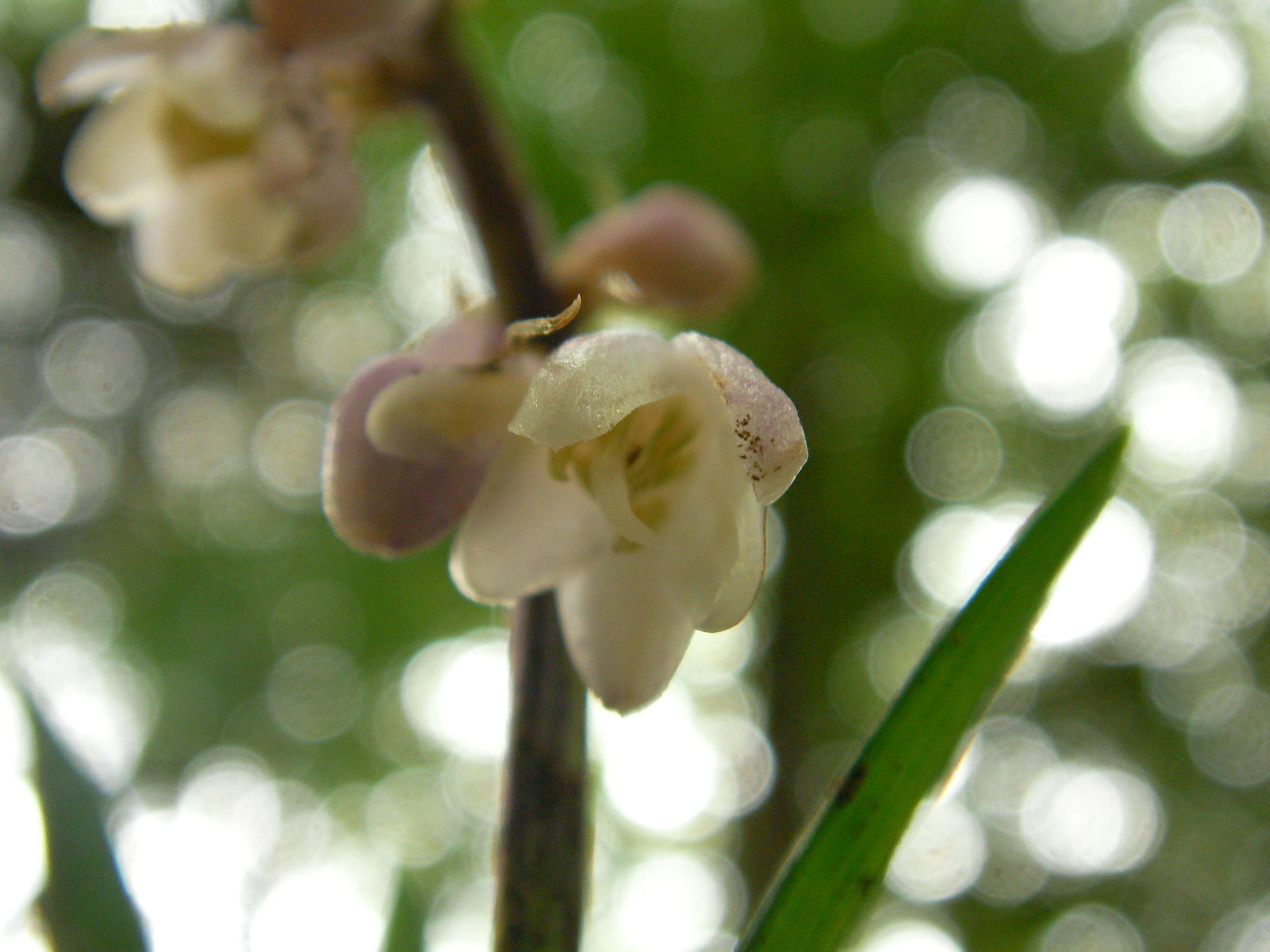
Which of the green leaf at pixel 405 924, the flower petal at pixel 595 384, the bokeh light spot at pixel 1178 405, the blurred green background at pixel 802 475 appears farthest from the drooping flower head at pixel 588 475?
the bokeh light spot at pixel 1178 405

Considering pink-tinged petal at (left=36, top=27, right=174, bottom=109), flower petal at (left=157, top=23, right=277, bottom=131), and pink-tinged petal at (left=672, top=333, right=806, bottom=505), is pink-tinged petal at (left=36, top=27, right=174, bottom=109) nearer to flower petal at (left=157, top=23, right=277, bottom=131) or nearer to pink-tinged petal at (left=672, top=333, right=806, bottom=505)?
flower petal at (left=157, top=23, right=277, bottom=131)

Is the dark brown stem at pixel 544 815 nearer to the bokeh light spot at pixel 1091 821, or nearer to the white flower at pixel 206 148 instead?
the white flower at pixel 206 148

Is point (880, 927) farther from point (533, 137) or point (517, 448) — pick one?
point (517, 448)

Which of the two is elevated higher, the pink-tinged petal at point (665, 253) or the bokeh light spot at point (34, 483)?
the pink-tinged petal at point (665, 253)

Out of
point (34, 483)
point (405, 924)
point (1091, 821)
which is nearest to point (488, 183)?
point (405, 924)

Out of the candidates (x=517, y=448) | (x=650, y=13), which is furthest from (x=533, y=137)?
(x=517, y=448)

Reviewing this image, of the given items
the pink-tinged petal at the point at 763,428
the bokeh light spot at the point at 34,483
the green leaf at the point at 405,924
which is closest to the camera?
the pink-tinged petal at the point at 763,428
